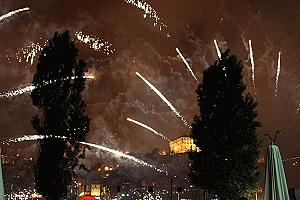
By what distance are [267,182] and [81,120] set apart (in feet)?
61.4

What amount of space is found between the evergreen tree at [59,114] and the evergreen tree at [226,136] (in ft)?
26.8

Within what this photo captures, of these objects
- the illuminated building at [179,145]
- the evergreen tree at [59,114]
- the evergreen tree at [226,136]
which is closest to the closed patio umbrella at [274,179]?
the evergreen tree at [226,136]

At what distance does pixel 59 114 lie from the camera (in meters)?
31.6

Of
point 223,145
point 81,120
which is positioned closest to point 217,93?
point 223,145

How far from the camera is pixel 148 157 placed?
11031 centimetres

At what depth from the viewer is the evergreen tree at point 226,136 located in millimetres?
30125

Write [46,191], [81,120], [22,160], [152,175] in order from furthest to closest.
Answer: [152,175] < [22,160] < [81,120] < [46,191]

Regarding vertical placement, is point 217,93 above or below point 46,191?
above

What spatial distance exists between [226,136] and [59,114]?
36.8 feet

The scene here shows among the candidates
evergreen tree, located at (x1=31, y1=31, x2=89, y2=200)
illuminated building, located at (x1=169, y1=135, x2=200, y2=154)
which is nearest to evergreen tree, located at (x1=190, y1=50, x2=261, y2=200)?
evergreen tree, located at (x1=31, y1=31, x2=89, y2=200)

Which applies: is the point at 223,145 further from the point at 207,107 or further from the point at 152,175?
the point at 152,175

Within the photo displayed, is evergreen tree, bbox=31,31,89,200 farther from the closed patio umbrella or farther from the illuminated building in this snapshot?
the illuminated building

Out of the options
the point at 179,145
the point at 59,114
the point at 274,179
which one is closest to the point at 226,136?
the point at 59,114

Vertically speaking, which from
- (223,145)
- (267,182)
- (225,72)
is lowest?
(267,182)
